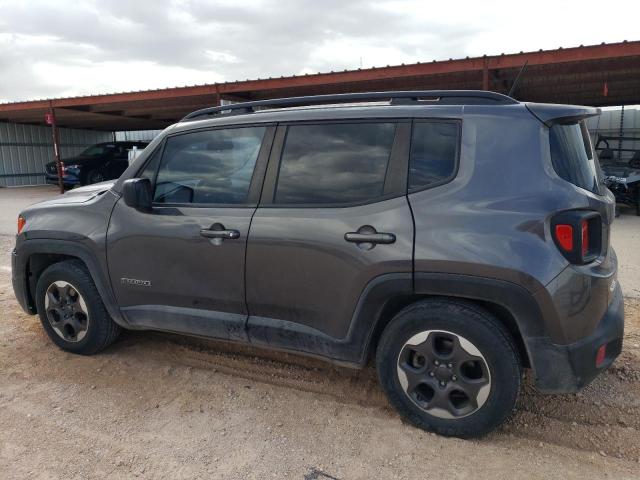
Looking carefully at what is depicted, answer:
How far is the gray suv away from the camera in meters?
2.36

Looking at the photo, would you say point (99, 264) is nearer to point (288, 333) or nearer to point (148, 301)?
point (148, 301)

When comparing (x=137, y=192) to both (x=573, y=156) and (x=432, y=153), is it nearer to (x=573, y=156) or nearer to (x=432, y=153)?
(x=432, y=153)

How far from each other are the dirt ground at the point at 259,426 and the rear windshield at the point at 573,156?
4.40ft

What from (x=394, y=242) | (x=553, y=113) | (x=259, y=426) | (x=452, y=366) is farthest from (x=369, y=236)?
(x=259, y=426)

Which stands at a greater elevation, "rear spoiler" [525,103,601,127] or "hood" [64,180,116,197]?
"rear spoiler" [525,103,601,127]

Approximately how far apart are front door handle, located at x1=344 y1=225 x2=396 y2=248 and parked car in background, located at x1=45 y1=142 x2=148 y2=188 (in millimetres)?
17060

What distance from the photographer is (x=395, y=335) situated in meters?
2.63

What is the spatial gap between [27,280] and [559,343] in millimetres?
3773

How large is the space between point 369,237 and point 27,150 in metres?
25.6

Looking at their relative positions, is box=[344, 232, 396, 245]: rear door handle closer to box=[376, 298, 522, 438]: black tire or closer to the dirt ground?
box=[376, 298, 522, 438]: black tire

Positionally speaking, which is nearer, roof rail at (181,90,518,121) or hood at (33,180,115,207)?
roof rail at (181,90,518,121)

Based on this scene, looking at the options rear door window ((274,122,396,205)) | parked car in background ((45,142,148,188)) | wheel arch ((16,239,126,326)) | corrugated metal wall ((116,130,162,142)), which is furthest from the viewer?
corrugated metal wall ((116,130,162,142))

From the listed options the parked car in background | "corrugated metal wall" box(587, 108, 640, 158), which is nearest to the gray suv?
the parked car in background

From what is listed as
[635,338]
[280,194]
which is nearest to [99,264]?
[280,194]
